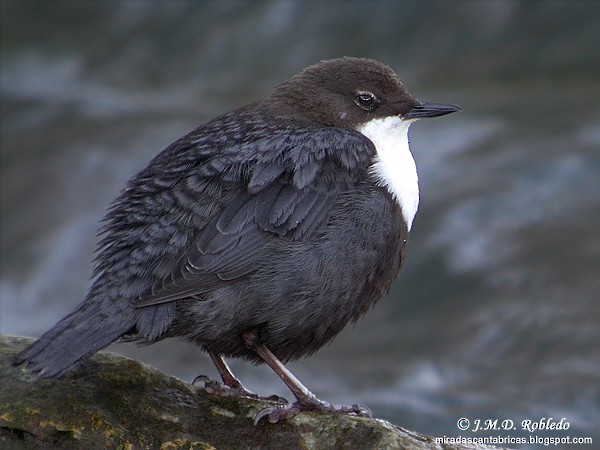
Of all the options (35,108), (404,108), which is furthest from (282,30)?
(404,108)

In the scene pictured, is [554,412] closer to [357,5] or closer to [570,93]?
[570,93]

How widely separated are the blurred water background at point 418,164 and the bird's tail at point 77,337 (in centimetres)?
390

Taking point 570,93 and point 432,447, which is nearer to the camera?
point 432,447

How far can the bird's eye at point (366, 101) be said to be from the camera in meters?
5.17

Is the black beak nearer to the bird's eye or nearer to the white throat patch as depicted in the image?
the white throat patch

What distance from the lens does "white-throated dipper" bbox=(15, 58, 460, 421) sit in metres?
4.16

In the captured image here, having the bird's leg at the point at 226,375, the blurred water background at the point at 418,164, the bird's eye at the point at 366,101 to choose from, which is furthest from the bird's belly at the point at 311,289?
the blurred water background at the point at 418,164

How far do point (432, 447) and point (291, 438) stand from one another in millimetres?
549

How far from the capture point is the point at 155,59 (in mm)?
12867

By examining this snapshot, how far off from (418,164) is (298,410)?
6.41m

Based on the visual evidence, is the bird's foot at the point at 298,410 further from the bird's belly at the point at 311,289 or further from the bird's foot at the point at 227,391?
the bird's belly at the point at 311,289

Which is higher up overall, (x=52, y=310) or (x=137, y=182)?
(x=52, y=310)

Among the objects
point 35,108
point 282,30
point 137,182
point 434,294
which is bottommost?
point 137,182

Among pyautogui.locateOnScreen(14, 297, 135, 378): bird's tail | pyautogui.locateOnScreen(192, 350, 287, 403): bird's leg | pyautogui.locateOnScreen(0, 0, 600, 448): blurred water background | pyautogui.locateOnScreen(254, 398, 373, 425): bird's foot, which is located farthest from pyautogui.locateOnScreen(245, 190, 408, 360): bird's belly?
pyautogui.locateOnScreen(0, 0, 600, 448): blurred water background
